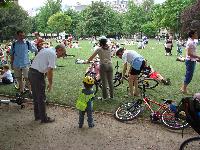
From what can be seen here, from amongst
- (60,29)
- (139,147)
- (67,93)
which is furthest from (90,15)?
(139,147)

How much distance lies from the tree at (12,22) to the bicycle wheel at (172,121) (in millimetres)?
51720

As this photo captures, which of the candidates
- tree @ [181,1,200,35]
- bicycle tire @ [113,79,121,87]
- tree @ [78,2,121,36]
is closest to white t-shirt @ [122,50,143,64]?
bicycle tire @ [113,79,121,87]

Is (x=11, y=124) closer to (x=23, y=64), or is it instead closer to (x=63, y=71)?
(x=23, y=64)

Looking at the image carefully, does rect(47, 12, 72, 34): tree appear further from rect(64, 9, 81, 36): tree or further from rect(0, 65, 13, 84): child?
rect(0, 65, 13, 84): child

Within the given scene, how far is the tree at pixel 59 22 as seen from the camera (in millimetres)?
81625

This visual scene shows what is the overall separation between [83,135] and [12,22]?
187ft

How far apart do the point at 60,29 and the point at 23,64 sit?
2942 inches

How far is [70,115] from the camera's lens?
30.6 feet

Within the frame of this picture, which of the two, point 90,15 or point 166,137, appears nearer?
point 166,137

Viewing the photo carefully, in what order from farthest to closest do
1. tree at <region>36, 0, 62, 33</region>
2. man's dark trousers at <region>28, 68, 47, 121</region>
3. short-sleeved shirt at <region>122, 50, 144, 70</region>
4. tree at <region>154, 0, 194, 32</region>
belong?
tree at <region>36, 0, 62, 33</region> < tree at <region>154, 0, 194, 32</region> < short-sleeved shirt at <region>122, 50, 144, 70</region> < man's dark trousers at <region>28, 68, 47, 121</region>

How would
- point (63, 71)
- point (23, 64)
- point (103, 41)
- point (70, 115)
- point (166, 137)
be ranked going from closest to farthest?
point (166, 137)
point (70, 115)
point (103, 41)
point (23, 64)
point (63, 71)

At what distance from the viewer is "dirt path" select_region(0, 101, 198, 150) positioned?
A: 23.1 feet

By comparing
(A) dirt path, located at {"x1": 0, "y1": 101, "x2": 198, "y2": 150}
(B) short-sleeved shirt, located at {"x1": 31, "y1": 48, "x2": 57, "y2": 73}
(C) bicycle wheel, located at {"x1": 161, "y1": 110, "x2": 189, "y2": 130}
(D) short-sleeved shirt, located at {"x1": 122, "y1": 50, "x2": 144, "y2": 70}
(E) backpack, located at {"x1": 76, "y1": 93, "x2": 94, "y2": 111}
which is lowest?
(A) dirt path, located at {"x1": 0, "y1": 101, "x2": 198, "y2": 150}

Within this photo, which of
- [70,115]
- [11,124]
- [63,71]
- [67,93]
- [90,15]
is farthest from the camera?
[90,15]
